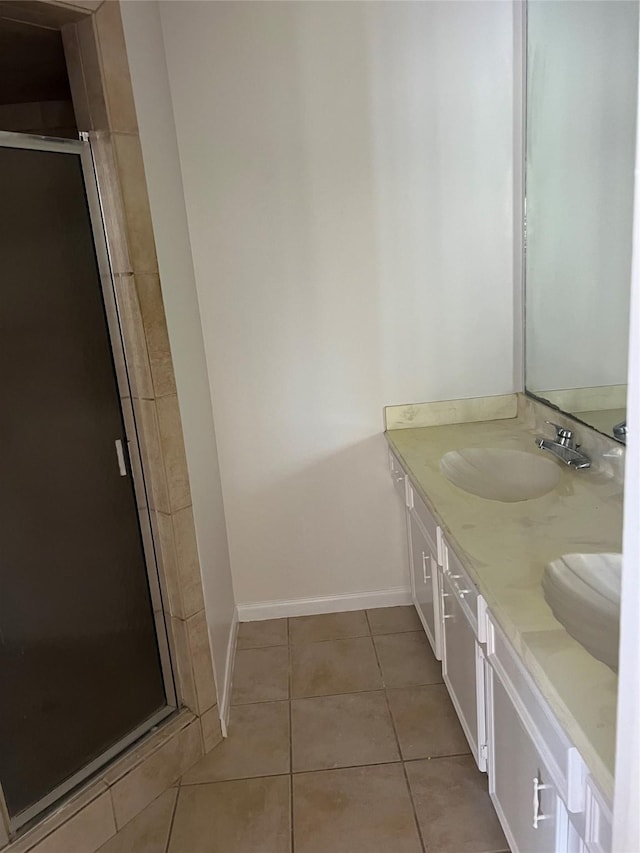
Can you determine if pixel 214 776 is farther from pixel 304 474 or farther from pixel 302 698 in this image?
pixel 304 474

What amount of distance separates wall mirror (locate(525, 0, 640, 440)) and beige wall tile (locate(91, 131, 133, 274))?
143cm

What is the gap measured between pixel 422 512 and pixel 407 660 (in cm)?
72

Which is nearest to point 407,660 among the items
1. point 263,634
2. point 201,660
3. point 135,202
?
point 263,634

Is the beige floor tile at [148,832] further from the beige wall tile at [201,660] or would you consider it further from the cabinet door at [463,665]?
the cabinet door at [463,665]

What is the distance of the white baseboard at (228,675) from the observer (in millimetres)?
2309

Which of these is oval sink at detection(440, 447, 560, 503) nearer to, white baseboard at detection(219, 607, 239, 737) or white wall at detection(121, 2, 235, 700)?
white wall at detection(121, 2, 235, 700)

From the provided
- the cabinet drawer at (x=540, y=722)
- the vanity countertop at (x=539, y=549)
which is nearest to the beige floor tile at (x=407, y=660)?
the vanity countertop at (x=539, y=549)

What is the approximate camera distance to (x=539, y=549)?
5.18 ft

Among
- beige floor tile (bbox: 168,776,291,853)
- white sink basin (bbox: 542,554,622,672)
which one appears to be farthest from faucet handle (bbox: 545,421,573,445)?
beige floor tile (bbox: 168,776,291,853)

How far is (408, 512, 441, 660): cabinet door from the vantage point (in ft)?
7.33

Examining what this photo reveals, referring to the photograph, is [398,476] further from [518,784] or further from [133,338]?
[518,784]

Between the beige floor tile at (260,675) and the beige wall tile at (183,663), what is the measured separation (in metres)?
0.33

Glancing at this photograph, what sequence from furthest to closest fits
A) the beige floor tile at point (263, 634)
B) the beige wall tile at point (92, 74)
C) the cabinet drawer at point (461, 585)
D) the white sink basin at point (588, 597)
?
1. the beige floor tile at point (263, 634)
2. the beige wall tile at point (92, 74)
3. the cabinet drawer at point (461, 585)
4. the white sink basin at point (588, 597)

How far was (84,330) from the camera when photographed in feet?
6.15
